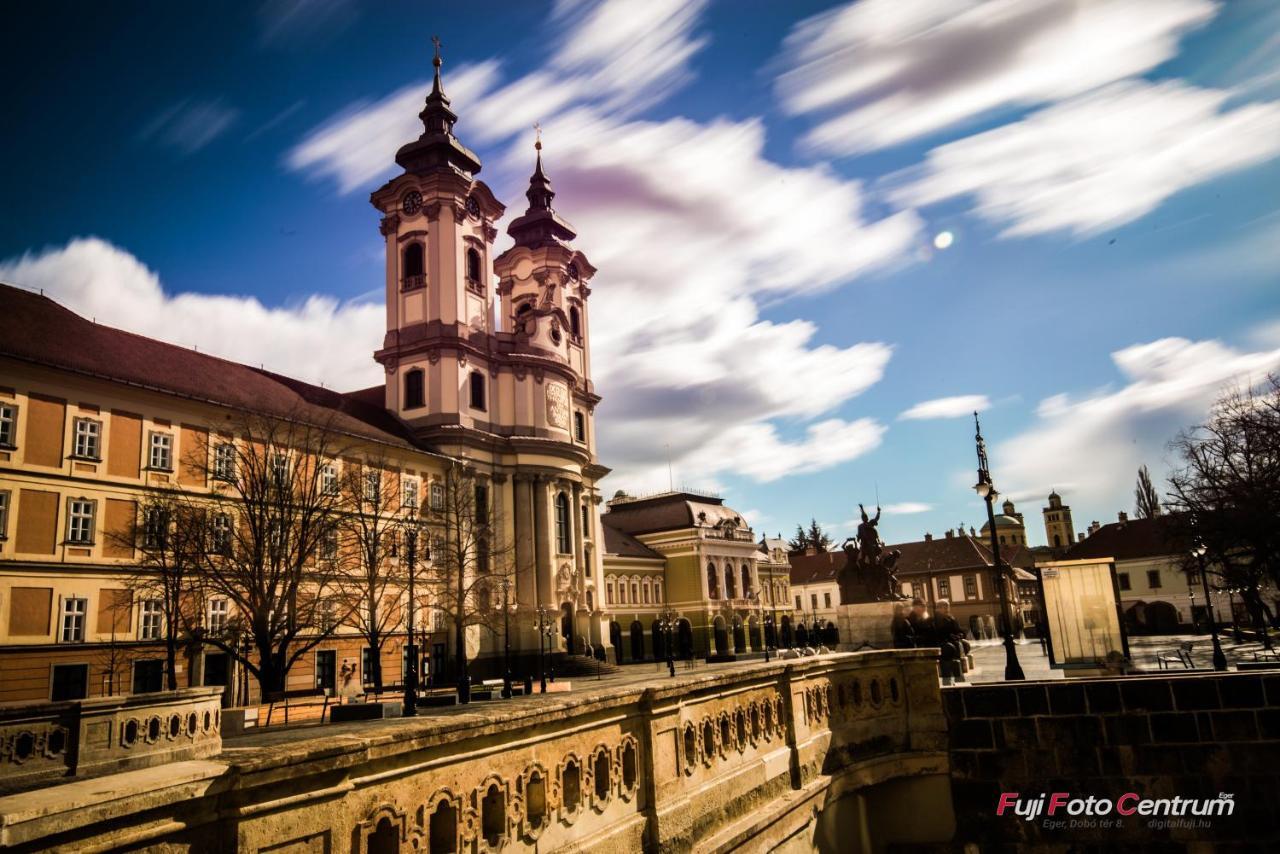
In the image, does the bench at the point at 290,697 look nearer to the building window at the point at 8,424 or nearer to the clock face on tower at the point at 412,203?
the building window at the point at 8,424

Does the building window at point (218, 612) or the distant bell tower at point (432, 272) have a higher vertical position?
the distant bell tower at point (432, 272)

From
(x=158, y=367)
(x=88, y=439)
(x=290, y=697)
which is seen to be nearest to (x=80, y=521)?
(x=88, y=439)

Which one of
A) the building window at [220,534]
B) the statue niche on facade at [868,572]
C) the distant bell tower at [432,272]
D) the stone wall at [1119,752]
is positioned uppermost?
the distant bell tower at [432,272]

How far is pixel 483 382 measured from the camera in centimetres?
5141

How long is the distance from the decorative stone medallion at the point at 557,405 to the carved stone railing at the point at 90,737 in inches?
1568

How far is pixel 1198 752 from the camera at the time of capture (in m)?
11.9

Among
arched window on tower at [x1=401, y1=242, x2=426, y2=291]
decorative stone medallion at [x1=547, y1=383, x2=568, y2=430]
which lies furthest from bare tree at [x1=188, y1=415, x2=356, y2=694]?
decorative stone medallion at [x1=547, y1=383, x2=568, y2=430]

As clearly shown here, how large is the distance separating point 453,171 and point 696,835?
48.5 m

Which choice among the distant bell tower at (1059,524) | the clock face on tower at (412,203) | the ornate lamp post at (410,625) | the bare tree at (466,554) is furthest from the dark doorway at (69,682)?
the distant bell tower at (1059,524)

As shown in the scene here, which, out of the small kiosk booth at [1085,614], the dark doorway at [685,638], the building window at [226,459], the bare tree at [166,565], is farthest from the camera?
the dark doorway at [685,638]

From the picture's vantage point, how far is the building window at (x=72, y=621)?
27203 millimetres

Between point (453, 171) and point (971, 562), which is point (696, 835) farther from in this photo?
point (971, 562)

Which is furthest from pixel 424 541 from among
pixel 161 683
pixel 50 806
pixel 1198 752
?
pixel 50 806

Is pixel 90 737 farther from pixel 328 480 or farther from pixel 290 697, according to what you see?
pixel 328 480
